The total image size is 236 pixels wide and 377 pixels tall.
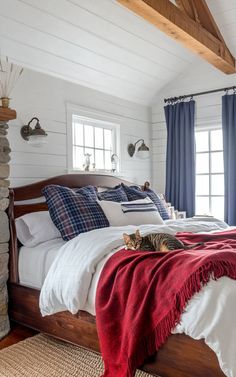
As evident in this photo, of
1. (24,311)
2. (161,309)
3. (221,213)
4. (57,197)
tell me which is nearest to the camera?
(161,309)

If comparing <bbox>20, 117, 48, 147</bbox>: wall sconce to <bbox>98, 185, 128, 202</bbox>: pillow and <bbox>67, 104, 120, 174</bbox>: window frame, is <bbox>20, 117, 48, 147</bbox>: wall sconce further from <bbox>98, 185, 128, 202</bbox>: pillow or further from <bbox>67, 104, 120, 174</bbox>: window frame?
<bbox>98, 185, 128, 202</bbox>: pillow

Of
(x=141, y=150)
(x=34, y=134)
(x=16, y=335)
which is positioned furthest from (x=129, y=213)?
(x=141, y=150)

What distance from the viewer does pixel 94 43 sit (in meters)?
3.60

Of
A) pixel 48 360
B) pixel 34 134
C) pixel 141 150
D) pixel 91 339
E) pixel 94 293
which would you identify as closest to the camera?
pixel 94 293

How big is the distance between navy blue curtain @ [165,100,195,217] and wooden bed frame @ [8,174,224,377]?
42.0 inches

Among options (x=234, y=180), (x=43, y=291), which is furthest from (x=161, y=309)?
(x=234, y=180)

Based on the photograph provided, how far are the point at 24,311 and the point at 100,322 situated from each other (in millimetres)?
994

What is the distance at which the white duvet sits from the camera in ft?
5.10

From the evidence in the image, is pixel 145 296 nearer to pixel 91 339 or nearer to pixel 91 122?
pixel 91 339

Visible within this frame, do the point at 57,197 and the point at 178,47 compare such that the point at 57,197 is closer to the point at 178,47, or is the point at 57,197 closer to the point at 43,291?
the point at 43,291

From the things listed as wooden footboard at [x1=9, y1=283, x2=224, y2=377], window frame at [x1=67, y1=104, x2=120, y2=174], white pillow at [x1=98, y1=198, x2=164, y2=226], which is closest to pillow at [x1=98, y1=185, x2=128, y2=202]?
white pillow at [x1=98, y1=198, x2=164, y2=226]

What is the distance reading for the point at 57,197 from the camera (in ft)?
9.70

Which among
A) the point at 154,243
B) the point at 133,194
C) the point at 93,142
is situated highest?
the point at 93,142

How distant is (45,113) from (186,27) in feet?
5.03
